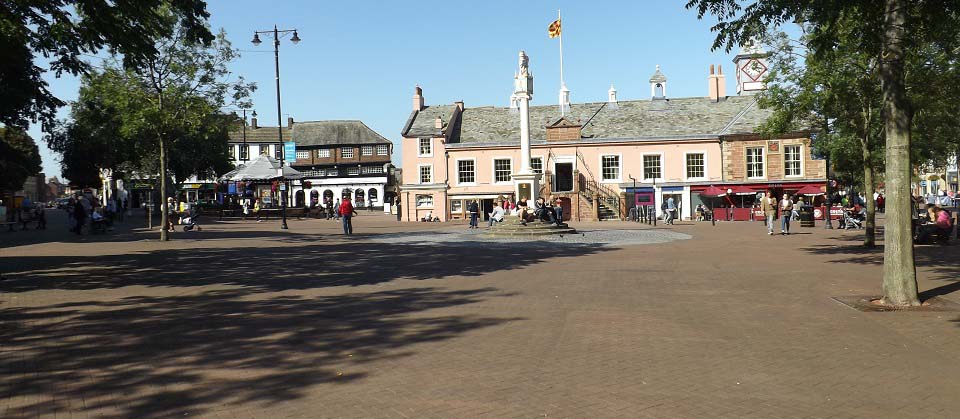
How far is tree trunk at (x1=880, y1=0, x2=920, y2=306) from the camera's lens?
33.0 feet

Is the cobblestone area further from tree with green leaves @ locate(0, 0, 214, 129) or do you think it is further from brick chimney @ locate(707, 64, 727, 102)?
brick chimney @ locate(707, 64, 727, 102)

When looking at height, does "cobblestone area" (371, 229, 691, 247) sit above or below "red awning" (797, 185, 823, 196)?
below

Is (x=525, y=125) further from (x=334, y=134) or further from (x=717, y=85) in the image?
(x=334, y=134)

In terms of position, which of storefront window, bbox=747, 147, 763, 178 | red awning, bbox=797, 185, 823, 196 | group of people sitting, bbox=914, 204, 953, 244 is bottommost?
group of people sitting, bbox=914, 204, 953, 244

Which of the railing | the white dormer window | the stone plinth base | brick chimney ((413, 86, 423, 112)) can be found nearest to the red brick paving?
the stone plinth base

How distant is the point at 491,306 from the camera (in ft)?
34.6

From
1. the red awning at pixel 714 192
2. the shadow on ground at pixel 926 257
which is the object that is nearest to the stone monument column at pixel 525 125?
the shadow on ground at pixel 926 257

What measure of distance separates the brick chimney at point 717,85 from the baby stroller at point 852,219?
23.8 meters

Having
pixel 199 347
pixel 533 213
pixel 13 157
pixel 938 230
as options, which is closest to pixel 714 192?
pixel 533 213

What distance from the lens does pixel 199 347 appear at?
25.1 feet

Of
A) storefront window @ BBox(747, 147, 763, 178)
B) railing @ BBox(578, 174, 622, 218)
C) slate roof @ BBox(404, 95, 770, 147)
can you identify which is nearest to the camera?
railing @ BBox(578, 174, 622, 218)

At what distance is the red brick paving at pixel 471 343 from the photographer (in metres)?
5.70

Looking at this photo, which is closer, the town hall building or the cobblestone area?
the cobblestone area

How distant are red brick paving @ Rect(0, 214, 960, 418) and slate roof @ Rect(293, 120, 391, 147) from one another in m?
69.0
